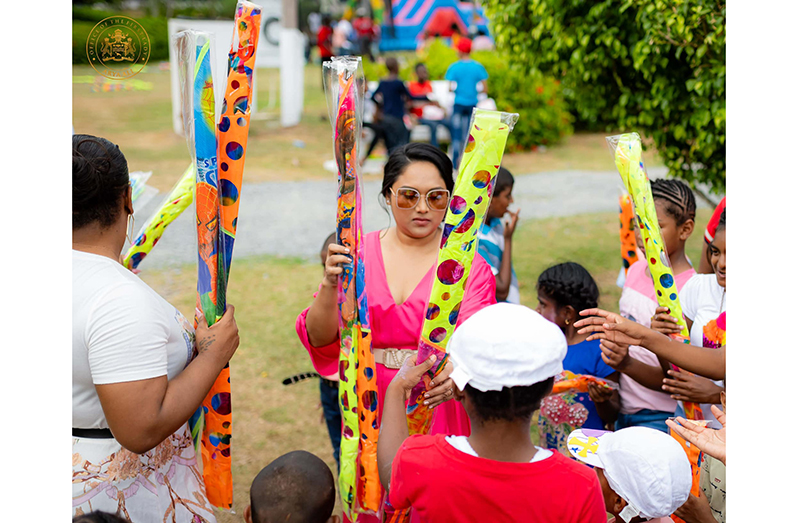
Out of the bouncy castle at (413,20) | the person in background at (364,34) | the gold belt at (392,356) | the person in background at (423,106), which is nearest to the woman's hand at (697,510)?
the gold belt at (392,356)

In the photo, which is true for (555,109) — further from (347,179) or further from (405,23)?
(405,23)

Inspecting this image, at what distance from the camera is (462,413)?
7.91 ft

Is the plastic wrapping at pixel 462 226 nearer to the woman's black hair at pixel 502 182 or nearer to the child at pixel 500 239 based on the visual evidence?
the child at pixel 500 239

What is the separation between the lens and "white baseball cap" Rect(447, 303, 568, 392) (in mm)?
1425

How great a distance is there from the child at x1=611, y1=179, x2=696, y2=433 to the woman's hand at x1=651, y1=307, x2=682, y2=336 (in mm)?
213

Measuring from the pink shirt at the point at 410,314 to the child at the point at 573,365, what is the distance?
23.4 inches

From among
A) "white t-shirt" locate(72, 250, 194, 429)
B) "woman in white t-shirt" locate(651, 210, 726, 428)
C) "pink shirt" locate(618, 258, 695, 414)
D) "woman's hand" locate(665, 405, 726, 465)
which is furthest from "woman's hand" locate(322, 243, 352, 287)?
"pink shirt" locate(618, 258, 695, 414)

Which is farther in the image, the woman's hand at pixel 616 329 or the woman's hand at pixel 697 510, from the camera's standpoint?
the woman's hand at pixel 616 329

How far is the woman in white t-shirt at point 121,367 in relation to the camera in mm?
1604

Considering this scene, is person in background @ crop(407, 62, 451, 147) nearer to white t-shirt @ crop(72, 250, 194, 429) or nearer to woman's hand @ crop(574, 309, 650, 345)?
woman's hand @ crop(574, 309, 650, 345)

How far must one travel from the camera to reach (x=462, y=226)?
195 centimetres

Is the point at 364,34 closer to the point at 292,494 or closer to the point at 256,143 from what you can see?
the point at 256,143

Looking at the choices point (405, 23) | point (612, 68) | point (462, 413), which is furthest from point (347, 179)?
point (405, 23)

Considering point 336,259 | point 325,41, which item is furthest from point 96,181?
point 325,41
